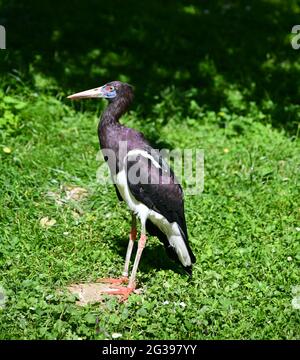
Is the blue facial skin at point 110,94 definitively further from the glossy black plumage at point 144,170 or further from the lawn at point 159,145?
the lawn at point 159,145

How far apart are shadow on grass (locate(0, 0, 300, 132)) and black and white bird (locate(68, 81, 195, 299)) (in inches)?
103

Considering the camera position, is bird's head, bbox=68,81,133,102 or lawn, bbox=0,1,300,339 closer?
lawn, bbox=0,1,300,339

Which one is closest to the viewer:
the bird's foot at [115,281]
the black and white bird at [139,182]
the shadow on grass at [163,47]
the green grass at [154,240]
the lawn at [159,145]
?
the green grass at [154,240]

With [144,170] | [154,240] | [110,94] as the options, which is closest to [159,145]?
[154,240]

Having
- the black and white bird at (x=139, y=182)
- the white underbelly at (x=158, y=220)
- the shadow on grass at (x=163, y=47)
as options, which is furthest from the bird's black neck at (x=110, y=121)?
the shadow on grass at (x=163, y=47)

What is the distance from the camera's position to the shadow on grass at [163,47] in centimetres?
820

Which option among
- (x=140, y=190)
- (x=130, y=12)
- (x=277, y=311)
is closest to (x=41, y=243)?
(x=140, y=190)

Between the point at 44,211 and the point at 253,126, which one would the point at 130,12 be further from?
the point at 44,211

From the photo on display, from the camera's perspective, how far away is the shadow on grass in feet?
26.9

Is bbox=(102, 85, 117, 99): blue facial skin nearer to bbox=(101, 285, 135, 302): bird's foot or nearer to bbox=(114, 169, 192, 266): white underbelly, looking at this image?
bbox=(114, 169, 192, 266): white underbelly

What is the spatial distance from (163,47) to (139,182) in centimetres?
425

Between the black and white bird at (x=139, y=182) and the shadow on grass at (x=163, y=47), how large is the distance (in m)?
2.62

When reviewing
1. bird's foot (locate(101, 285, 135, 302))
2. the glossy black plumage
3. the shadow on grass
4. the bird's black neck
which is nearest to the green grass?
bird's foot (locate(101, 285, 135, 302))

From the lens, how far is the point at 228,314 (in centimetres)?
484
